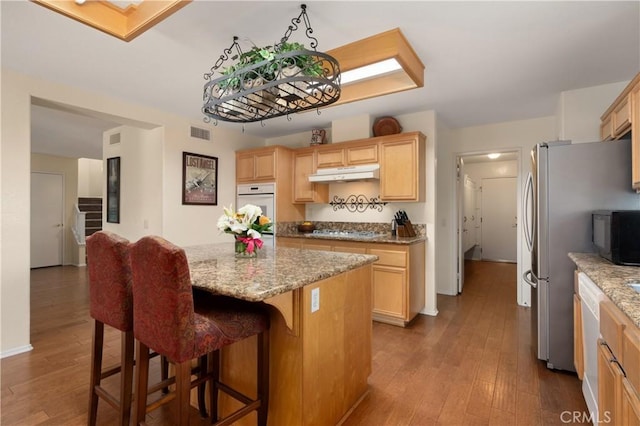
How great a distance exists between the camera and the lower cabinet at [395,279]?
328cm

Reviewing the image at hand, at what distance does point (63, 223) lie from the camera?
6.82m

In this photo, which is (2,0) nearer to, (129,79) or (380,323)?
(129,79)

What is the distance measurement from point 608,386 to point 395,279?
2.04 metres

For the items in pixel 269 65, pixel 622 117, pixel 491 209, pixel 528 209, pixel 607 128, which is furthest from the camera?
pixel 491 209

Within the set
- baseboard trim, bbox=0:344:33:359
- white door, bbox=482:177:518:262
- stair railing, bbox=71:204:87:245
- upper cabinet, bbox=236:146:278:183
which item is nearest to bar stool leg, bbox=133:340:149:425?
baseboard trim, bbox=0:344:33:359

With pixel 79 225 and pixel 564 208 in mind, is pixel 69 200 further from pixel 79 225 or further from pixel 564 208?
pixel 564 208

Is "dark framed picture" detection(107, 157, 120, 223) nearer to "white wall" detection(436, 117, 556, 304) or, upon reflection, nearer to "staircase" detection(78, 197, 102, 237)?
"staircase" detection(78, 197, 102, 237)

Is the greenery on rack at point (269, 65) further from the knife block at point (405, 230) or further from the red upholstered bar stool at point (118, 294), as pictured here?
the knife block at point (405, 230)

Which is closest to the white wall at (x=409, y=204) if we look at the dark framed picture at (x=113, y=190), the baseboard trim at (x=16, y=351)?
the dark framed picture at (x=113, y=190)

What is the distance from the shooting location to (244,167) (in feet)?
15.2

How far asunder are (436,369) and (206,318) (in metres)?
1.92

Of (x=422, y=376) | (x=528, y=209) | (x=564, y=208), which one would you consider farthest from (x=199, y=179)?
(x=564, y=208)

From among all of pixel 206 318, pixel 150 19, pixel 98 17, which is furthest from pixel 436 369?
pixel 98 17

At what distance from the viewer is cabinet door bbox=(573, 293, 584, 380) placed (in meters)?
2.02
